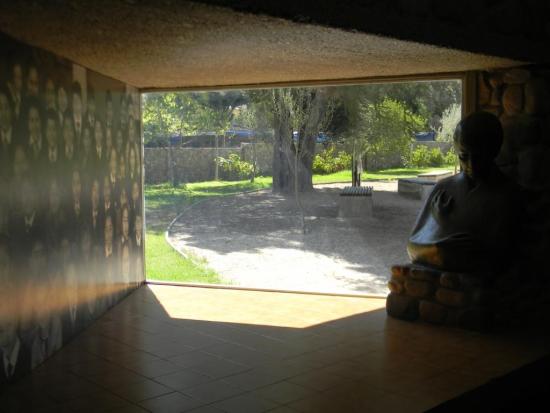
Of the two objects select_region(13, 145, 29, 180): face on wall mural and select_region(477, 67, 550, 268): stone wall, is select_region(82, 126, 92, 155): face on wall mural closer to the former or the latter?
select_region(13, 145, 29, 180): face on wall mural

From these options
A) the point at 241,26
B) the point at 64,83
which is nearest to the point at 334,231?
the point at 64,83

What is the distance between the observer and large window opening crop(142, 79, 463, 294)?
5785 millimetres

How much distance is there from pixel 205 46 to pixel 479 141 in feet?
5.33

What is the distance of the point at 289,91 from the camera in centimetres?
615

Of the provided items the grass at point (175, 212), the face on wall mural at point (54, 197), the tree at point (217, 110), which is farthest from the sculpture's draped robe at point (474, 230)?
the tree at point (217, 110)

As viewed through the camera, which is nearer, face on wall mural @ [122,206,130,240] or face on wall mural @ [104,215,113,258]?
face on wall mural @ [104,215,113,258]

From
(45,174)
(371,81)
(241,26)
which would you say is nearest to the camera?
(241,26)

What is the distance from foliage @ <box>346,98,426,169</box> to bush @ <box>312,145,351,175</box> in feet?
0.36

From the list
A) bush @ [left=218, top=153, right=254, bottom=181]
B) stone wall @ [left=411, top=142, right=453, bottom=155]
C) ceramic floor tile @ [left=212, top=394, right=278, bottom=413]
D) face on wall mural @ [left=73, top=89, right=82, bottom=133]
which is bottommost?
ceramic floor tile @ [left=212, top=394, right=278, bottom=413]

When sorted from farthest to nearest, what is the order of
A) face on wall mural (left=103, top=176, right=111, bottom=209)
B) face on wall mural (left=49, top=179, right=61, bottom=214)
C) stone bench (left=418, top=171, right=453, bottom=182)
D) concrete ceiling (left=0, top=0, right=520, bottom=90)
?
1. stone bench (left=418, top=171, right=453, bottom=182)
2. face on wall mural (left=103, top=176, right=111, bottom=209)
3. face on wall mural (left=49, top=179, right=61, bottom=214)
4. concrete ceiling (left=0, top=0, right=520, bottom=90)

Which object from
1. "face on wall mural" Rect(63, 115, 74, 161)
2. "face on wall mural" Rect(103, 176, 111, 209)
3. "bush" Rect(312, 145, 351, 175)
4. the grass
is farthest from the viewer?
the grass

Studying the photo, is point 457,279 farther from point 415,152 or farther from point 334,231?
point 334,231

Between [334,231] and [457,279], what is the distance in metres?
2.73

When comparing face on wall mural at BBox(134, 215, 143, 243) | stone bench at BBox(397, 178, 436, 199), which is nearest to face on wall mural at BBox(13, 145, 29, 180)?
face on wall mural at BBox(134, 215, 143, 243)
